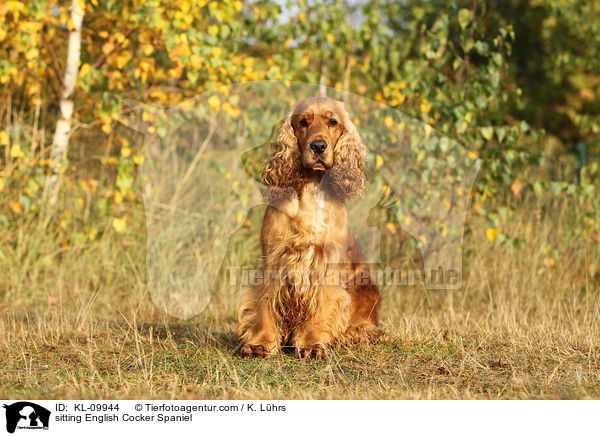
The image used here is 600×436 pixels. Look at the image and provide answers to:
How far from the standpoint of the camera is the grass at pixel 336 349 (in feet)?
9.16

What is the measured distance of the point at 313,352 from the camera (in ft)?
10.8

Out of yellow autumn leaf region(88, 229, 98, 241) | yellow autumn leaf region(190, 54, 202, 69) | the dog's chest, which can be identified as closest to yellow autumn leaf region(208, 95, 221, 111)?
yellow autumn leaf region(190, 54, 202, 69)

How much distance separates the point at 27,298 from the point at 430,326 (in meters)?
2.98

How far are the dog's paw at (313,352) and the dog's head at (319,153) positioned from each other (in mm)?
790

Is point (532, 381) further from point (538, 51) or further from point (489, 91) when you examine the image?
point (538, 51)

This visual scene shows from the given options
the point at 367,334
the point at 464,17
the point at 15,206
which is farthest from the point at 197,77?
the point at 367,334

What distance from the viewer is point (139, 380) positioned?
111 inches

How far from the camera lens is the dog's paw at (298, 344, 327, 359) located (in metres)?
3.27

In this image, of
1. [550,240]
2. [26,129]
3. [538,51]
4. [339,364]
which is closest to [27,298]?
[26,129]

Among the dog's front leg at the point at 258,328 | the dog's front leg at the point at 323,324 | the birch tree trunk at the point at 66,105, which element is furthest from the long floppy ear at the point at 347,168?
the birch tree trunk at the point at 66,105

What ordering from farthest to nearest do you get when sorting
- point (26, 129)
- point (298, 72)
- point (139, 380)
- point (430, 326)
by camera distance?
point (298, 72)
point (26, 129)
point (430, 326)
point (139, 380)

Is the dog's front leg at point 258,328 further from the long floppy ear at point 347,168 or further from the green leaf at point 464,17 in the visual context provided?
the green leaf at point 464,17

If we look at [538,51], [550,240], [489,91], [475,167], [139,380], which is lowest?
[139,380]

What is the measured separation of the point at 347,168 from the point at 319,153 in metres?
0.20
